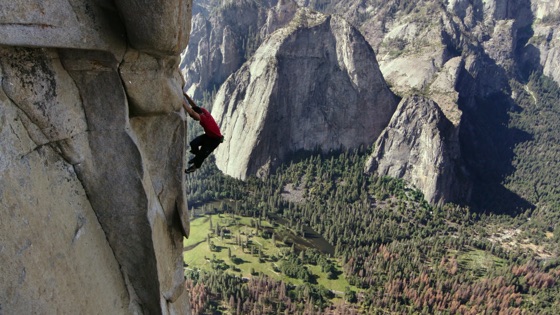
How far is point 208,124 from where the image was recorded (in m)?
13.0

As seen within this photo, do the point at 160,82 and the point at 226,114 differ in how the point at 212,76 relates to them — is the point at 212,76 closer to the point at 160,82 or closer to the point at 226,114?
the point at 226,114

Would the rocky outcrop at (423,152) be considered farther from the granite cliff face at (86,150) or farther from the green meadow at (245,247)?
the granite cliff face at (86,150)

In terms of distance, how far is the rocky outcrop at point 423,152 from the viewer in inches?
3871

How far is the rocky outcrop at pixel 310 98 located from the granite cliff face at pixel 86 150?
98973mm

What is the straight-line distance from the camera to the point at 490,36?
19825 centimetres

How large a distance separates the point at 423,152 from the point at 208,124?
322 ft

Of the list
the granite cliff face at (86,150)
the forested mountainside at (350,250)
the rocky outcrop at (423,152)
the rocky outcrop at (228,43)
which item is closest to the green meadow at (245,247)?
the forested mountainside at (350,250)

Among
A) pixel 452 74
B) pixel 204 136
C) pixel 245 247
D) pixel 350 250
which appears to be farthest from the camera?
pixel 452 74

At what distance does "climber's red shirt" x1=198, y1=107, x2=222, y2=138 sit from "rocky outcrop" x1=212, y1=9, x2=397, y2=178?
312 feet

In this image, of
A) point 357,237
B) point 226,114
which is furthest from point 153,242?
point 226,114

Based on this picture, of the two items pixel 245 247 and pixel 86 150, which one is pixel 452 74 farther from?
pixel 86 150

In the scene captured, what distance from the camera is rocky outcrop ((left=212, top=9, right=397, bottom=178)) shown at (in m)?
112

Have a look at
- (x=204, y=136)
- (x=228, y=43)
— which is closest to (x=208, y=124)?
(x=204, y=136)

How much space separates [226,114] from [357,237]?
65343mm
